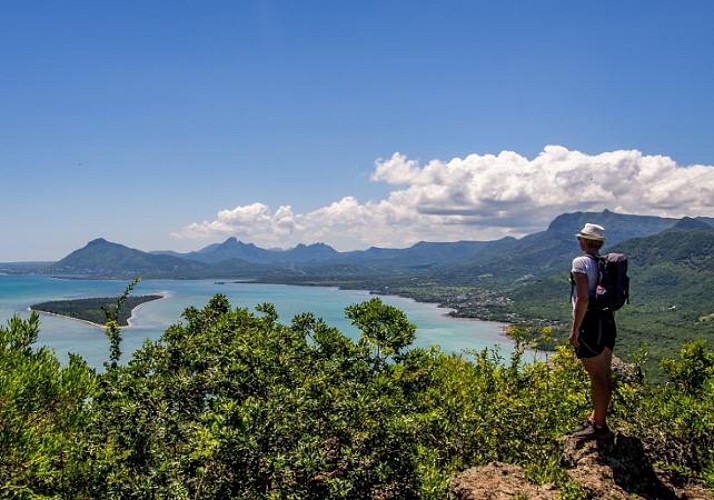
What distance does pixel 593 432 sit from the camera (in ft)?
28.6

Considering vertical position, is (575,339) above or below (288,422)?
above

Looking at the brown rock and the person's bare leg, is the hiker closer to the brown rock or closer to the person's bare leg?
the person's bare leg

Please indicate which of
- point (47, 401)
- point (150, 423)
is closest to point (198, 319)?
point (47, 401)

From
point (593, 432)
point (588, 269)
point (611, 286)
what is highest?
point (588, 269)

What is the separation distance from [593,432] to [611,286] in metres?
2.53

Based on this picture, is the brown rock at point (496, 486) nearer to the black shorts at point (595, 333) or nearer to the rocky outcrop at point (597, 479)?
the rocky outcrop at point (597, 479)

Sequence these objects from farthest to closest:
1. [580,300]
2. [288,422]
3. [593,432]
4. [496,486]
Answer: [288,422], [593,432], [580,300], [496,486]

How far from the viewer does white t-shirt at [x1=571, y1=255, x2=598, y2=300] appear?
8469mm

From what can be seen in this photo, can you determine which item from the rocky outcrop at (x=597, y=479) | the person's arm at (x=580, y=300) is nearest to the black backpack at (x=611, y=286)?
the person's arm at (x=580, y=300)

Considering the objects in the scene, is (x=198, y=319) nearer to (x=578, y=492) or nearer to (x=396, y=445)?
(x=396, y=445)

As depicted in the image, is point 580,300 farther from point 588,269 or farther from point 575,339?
point 575,339

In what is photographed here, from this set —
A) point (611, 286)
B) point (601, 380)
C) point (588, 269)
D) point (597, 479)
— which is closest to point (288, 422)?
point (597, 479)

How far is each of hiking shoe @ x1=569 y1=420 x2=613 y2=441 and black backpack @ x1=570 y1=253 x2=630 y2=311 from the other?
203 centimetres

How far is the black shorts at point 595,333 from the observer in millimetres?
8539
